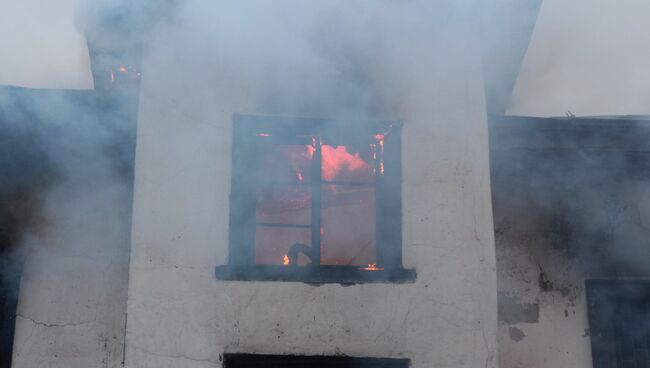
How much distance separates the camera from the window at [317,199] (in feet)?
11.3

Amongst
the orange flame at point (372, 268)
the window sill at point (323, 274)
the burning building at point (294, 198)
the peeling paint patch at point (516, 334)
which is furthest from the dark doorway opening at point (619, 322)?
the orange flame at point (372, 268)

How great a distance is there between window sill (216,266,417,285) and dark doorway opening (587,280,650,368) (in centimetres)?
177

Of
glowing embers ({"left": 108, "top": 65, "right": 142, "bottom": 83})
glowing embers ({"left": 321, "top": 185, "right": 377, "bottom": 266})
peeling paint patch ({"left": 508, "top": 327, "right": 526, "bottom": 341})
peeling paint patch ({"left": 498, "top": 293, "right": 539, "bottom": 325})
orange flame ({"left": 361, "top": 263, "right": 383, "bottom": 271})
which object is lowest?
peeling paint patch ({"left": 508, "top": 327, "right": 526, "bottom": 341})

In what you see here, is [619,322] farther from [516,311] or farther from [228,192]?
[228,192]

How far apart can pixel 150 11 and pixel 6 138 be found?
4.79 ft

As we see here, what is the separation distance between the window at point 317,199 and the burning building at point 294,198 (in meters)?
0.01

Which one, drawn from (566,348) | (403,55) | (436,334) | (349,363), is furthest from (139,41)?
(566,348)

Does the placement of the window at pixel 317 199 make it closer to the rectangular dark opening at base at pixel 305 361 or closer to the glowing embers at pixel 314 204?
the glowing embers at pixel 314 204

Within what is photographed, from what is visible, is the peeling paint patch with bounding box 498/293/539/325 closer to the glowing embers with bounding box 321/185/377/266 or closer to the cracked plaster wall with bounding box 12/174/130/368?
the glowing embers with bounding box 321/185/377/266

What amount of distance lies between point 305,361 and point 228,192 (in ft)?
3.83

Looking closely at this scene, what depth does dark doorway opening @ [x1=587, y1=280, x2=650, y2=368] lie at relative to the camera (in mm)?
4133

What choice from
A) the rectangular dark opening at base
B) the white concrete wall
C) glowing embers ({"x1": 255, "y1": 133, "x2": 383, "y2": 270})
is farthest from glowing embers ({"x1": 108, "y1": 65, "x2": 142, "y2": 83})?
the rectangular dark opening at base

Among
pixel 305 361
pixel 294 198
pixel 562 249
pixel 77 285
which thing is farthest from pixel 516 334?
pixel 77 285

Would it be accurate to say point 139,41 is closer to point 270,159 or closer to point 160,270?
point 270,159
